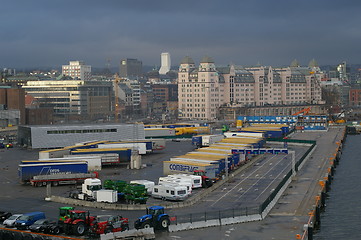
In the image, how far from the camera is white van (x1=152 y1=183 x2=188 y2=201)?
42.8m

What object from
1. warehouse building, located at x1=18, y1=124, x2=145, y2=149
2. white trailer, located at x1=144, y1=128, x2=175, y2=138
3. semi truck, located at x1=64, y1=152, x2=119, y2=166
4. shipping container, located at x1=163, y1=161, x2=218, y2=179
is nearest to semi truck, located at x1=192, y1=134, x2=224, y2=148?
warehouse building, located at x1=18, y1=124, x2=145, y2=149

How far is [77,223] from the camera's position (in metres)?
32.7

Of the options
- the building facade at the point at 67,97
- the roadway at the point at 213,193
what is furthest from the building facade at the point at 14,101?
the roadway at the point at 213,193

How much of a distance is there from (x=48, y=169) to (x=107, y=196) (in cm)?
1218

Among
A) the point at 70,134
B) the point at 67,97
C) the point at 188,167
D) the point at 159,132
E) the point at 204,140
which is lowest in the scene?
the point at 188,167

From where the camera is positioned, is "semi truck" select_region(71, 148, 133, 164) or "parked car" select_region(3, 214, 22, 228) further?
"semi truck" select_region(71, 148, 133, 164)

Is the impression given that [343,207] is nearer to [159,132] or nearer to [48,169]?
[48,169]

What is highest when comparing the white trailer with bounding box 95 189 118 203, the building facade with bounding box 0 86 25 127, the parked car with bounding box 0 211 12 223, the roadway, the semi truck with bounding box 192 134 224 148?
the building facade with bounding box 0 86 25 127

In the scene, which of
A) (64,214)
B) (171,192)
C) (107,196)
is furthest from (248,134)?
(64,214)

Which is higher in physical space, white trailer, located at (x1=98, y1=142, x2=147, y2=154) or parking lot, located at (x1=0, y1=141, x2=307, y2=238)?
white trailer, located at (x1=98, y1=142, x2=147, y2=154)

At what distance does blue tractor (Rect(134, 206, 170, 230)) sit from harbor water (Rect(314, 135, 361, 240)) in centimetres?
925

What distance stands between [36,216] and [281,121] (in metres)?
103

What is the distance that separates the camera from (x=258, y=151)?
62531mm

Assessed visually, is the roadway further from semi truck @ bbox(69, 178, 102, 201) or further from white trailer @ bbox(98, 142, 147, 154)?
semi truck @ bbox(69, 178, 102, 201)
